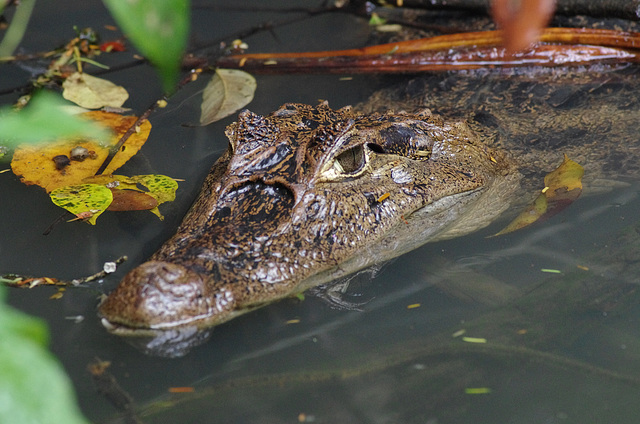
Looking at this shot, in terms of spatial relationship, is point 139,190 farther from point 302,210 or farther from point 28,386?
point 28,386

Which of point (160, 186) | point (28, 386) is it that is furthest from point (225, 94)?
point (28, 386)

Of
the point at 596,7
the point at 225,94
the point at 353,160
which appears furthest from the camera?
the point at 596,7

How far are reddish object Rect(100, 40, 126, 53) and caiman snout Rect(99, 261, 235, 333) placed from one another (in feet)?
12.5

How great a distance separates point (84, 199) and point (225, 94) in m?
1.68

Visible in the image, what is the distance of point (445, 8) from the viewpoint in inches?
221

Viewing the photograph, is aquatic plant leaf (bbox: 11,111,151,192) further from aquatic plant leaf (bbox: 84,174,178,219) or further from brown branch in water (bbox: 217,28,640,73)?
brown branch in water (bbox: 217,28,640,73)

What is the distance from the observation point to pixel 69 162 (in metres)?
3.80

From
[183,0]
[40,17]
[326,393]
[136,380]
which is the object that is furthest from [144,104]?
[183,0]

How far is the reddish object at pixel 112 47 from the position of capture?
5.53 meters

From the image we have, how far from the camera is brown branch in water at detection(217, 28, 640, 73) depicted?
4.87 meters

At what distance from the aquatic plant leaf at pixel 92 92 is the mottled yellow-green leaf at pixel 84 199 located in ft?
4.32

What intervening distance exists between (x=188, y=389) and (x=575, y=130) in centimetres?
325

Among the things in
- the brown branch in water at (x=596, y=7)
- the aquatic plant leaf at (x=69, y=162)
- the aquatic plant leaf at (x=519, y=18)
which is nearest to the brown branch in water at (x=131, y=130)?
the aquatic plant leaf at (x=69, y=162)

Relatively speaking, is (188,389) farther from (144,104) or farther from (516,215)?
(144,104)
